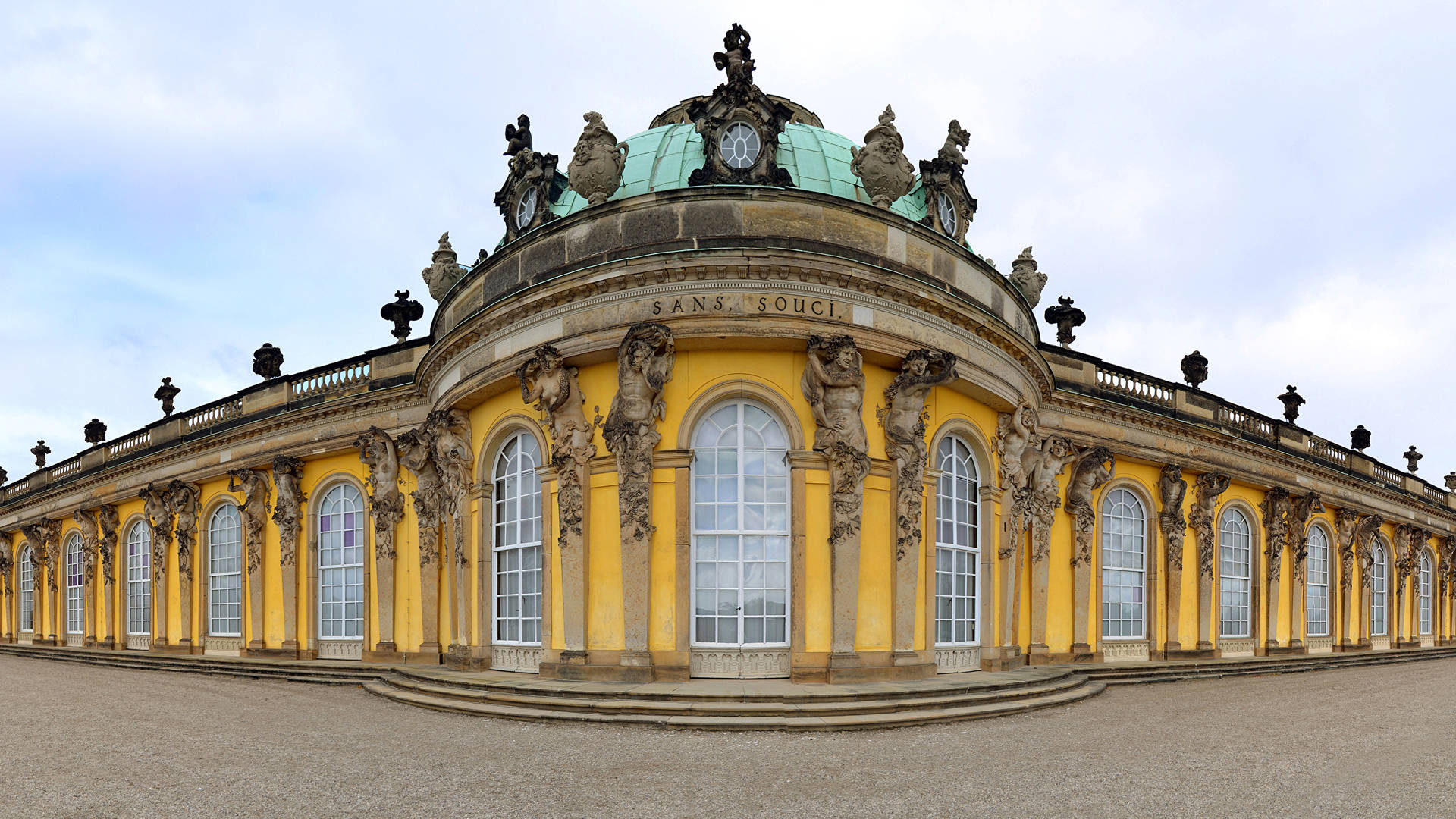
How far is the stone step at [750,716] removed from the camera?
12.3 meters

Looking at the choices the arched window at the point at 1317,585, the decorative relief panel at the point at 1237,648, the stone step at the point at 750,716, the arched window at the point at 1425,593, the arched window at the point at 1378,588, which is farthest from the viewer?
the arched window at the point at 1425,593

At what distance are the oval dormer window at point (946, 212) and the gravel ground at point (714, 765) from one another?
9772mm

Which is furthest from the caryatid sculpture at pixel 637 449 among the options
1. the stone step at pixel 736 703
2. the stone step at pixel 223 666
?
the stone step at pixel 223 666

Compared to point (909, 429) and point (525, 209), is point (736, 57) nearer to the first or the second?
point (525, 209)

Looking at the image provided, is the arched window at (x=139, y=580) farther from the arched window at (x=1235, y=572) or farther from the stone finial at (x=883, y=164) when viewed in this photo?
the arched window at (x=1235, y=572)

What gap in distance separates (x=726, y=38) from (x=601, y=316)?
586 centimetres

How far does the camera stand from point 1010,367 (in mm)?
18875

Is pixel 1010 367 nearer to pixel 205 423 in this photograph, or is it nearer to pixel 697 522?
pixel 697 522

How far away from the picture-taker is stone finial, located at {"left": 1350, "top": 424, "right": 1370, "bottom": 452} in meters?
35.0

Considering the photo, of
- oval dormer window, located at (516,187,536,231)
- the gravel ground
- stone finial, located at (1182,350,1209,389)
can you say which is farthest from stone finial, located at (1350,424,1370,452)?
oval dormer window, located at (516,187,536,231)

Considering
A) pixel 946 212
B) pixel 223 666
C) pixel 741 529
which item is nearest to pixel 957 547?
pixel 741 529

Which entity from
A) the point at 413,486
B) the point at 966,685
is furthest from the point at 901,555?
the point at 413,486

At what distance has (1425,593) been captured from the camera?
A: 3691 cm

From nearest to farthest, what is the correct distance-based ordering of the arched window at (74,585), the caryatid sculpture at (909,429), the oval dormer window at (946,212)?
the caryatid sculpture at (909,429)
the oval dormer window at (946,212)
the arched window at (74,585)
